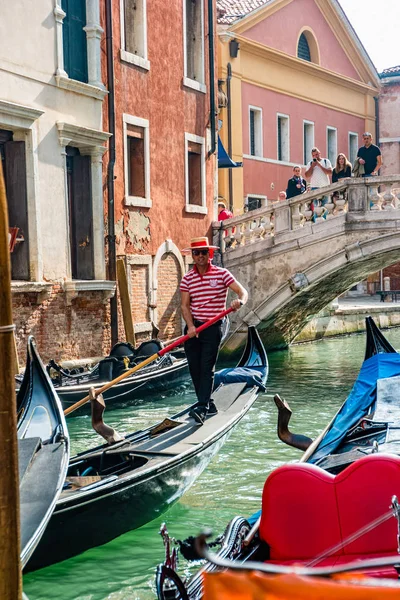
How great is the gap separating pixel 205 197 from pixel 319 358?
6.87 feet

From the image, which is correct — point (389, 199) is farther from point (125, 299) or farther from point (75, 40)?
point (75, 40)

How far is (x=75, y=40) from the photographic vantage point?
770cm

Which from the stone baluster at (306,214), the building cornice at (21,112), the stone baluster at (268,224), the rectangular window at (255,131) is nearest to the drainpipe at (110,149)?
the building cornice at (21,112)

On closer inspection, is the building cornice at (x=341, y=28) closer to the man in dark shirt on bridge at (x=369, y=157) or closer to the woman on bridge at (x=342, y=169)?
the woman on bridge at (x=342, y=169)

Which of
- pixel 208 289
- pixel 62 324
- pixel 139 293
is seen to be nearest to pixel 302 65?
pixel 139 293

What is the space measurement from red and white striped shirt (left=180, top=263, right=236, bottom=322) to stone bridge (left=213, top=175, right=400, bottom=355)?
436cm

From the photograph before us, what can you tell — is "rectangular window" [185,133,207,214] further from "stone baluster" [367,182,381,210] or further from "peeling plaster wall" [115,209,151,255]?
"stone baluster" [367,182,381,210]

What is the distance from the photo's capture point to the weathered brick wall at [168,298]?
8.93 m

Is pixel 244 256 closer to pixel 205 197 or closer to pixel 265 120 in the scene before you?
pixel 205 197

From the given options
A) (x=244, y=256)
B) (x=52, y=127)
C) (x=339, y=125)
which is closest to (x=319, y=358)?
(x=244, y=256)

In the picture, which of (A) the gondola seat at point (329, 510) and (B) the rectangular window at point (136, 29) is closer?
(A) the gondola seat at point (329, 510)

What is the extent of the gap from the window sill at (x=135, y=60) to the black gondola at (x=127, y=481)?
4.45 m

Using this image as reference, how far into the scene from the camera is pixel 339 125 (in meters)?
15.0

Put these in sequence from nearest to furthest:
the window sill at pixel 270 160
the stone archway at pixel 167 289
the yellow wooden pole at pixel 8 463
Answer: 1. the yellow wooden pole at pixel 8 463
2. the stone archway at pixel 167 289
3. the window sill at pixel 270 160
